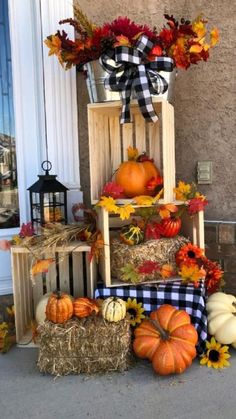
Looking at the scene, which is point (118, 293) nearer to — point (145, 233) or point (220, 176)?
point (145, 233)

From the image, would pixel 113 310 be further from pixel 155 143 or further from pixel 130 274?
pixel 155 143

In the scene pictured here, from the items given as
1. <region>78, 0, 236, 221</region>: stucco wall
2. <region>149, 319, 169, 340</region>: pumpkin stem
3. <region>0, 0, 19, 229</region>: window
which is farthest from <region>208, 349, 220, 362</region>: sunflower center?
<region>0, 0, 19, 229</region>: window

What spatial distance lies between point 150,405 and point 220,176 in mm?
1738

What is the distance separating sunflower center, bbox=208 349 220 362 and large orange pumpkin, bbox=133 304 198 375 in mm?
155

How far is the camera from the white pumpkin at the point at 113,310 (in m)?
2.33

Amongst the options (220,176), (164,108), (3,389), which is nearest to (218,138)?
(220,176)

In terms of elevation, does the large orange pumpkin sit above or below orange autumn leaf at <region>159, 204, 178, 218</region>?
below

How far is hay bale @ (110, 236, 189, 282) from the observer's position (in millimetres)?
2529

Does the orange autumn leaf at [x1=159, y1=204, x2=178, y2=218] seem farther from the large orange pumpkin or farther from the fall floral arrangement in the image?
the fall floral arrangement

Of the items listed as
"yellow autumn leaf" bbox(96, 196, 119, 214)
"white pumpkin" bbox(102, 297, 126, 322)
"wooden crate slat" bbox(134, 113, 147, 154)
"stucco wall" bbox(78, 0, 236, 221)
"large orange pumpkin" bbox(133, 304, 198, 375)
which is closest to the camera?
"large orange pumpkin" bbox(133, 304, 198, 375)

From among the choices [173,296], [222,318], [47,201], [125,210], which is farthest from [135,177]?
[222,318]

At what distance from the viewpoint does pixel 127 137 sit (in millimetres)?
2906

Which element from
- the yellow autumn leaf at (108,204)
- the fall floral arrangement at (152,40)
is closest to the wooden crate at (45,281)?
the yellow autumn leaf at (108,204)

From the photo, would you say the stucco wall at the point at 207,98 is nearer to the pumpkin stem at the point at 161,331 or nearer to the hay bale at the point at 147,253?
the hay bale at the point at 147,253
